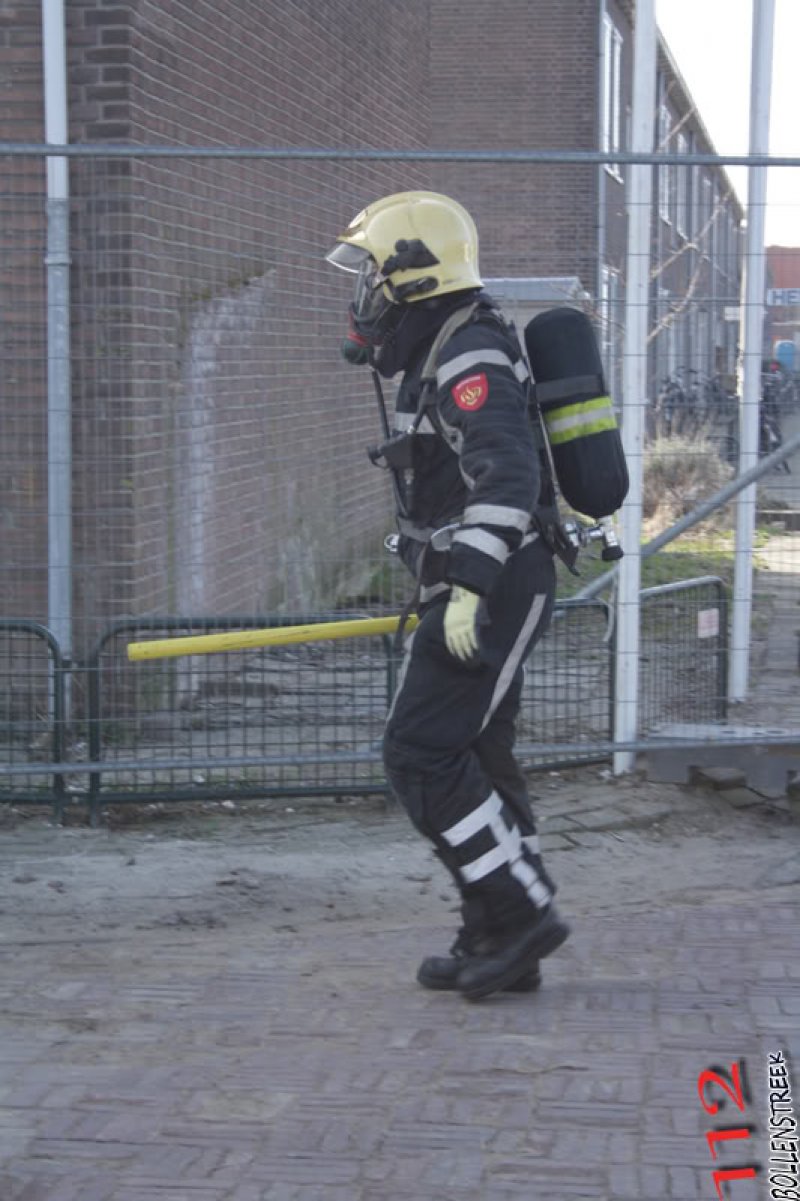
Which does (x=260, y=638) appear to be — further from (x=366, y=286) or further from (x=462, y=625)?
(x=366, y=286)

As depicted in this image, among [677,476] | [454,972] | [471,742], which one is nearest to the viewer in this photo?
[471,742]

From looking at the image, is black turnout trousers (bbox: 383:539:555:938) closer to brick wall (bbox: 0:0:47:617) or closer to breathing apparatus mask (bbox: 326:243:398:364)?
breathing apparatus mask (bbox: 326:243:398:364)

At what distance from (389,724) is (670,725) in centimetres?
258

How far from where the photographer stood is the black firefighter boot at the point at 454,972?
15.7ft

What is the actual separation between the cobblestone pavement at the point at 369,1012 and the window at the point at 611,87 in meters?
19.9

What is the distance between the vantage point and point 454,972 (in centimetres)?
482

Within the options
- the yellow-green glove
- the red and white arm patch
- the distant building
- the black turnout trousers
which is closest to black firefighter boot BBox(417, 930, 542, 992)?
the black turnout trousers

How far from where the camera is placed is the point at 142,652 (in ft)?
16.6

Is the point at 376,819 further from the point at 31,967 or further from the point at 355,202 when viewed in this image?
the point at 355,202

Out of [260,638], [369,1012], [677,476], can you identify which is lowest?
[369,1012]

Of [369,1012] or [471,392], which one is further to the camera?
[369,1012]

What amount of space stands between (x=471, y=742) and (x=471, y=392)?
3.29ft

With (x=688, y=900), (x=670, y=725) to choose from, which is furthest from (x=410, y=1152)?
(x=670, y=725)

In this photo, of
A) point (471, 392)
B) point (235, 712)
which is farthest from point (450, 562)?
point (235, 712)
